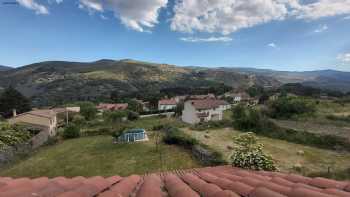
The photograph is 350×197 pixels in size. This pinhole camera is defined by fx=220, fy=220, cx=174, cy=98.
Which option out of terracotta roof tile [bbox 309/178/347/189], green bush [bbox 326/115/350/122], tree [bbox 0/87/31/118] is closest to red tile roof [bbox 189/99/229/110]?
green bush [bbox 326/115/350/122]

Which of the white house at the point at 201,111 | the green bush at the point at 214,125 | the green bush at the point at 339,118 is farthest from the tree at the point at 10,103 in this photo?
the green bush at the point at 339,118

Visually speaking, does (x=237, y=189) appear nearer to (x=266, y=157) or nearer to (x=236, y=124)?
(x=266, y=157)

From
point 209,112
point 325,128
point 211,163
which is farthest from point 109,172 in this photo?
point 209,112

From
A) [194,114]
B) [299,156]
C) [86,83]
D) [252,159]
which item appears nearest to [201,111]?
[194,114]

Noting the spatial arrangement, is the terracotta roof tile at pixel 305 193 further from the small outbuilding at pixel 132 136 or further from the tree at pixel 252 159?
the small outbuilding at pixel 132 136

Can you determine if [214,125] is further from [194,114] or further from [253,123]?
[194,114]

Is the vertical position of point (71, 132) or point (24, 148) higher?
point (24, 148)
